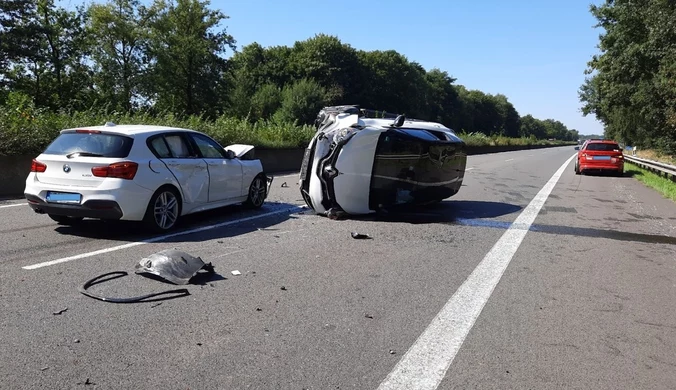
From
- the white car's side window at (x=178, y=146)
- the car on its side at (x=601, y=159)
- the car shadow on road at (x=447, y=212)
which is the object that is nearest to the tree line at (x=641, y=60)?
the car on its side at (x=601, y=159)

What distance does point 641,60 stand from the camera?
110ft

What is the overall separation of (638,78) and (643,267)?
3398cm

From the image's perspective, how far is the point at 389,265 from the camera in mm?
6570

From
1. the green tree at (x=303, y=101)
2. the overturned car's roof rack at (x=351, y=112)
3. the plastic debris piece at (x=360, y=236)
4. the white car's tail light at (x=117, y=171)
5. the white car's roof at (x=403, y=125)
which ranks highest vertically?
the green tree at (x=303, y=101)

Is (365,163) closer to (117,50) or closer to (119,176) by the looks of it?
(119,176)

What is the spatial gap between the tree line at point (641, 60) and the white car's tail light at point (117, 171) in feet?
94.1

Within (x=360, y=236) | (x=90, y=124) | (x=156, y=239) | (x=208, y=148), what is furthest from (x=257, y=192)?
(x=90, y=124)

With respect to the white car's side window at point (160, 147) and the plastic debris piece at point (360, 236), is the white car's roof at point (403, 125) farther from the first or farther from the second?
the white car's side window at point (160, 147)

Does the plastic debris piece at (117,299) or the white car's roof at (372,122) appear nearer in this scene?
the plastic debris piece at (117,299)

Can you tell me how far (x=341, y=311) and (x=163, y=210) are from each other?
4.13 m

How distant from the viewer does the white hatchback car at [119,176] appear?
24.0ft

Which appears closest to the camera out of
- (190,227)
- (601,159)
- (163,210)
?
(163,210)

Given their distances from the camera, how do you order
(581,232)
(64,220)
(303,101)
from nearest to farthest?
(64,220), (581,232), (303,101)

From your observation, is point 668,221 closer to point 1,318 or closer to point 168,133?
point 168,133
